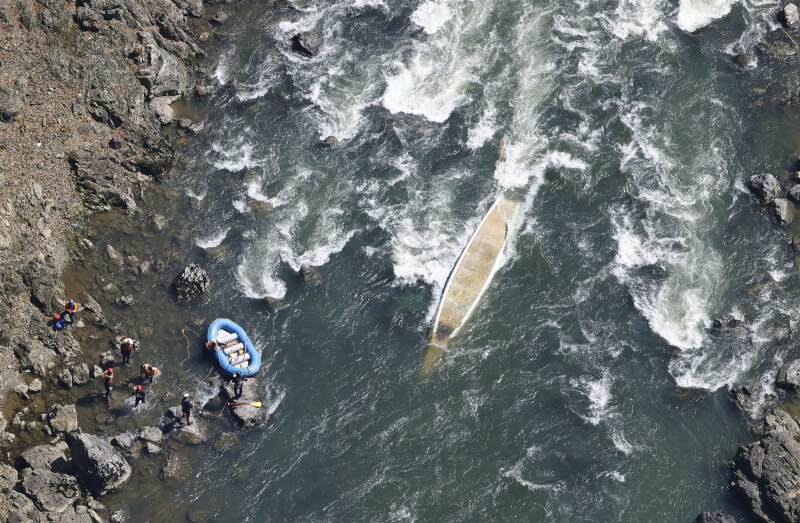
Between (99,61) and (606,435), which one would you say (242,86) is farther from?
(606,435)

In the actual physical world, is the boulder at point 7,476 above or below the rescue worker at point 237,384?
above

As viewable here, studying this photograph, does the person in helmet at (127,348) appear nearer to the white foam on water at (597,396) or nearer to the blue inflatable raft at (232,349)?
the blue inflatable raft at (232,349)

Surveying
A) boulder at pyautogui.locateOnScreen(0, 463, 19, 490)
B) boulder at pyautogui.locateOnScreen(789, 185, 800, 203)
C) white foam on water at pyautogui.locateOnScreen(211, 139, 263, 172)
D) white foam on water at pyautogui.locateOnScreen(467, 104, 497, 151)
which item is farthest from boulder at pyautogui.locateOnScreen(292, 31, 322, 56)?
boulder at pyautogui.locateOnScreen(789, 185, 800, 203)

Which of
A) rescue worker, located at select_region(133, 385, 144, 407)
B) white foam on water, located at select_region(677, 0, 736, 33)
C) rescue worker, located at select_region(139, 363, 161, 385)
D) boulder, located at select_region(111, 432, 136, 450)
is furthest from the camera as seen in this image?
white foam on water, located at select_region(677, 0, 736, 33)

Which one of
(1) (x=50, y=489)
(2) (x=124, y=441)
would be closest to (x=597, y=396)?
(2) (x=124, y=441)

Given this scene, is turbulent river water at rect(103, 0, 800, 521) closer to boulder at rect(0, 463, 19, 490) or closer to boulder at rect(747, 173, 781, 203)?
boulder at rect(747, 173, 781, 203)

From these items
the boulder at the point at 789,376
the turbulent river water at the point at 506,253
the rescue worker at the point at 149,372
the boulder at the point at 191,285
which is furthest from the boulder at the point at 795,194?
the rescue worker at the point at 149,372
